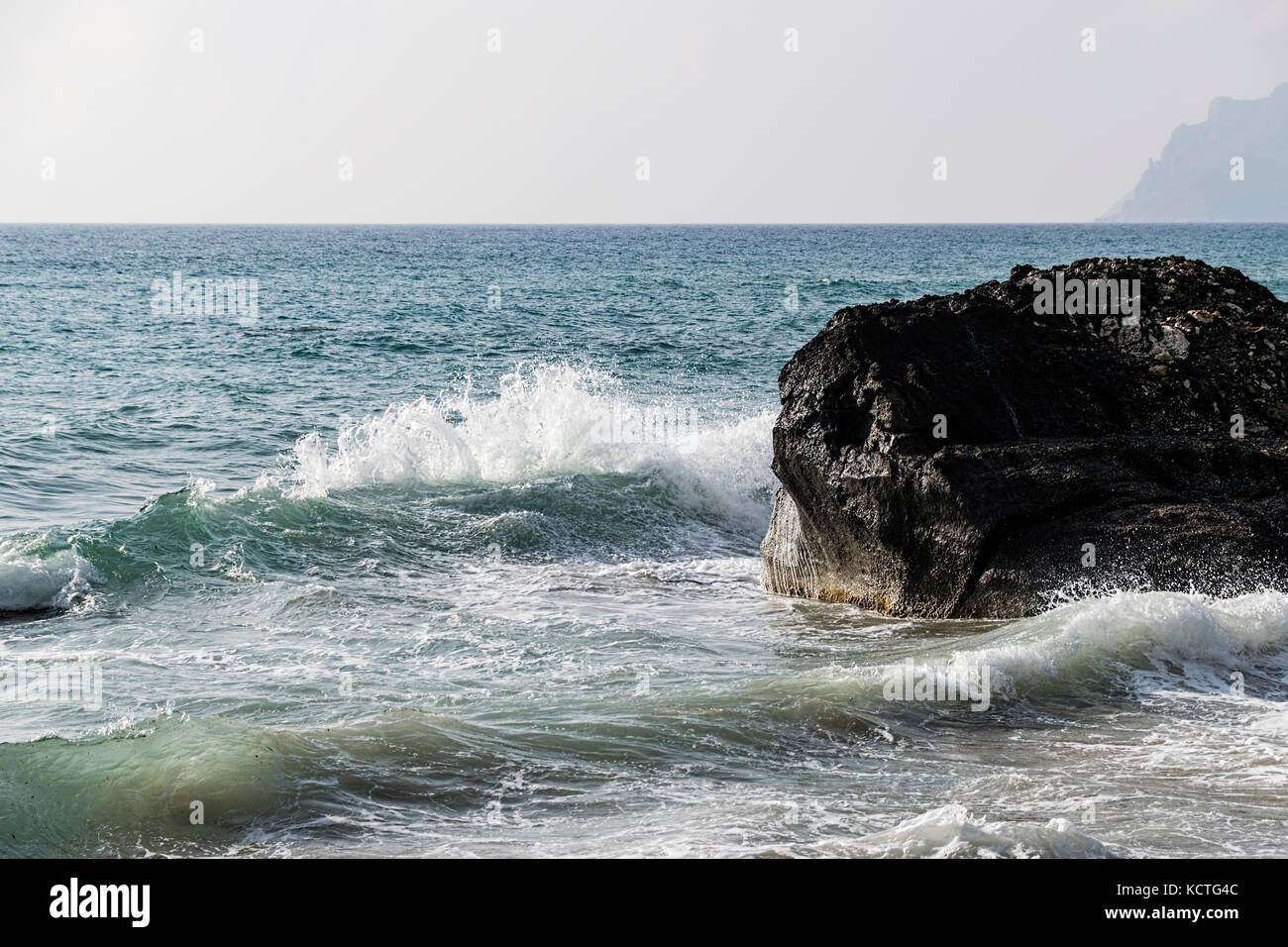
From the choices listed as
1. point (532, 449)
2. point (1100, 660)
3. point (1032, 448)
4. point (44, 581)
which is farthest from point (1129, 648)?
point (532, 449)

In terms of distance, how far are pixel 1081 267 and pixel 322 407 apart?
1206 cm

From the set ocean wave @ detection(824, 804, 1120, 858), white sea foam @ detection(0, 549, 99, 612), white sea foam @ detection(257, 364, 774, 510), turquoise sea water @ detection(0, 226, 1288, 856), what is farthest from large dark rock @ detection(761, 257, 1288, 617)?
white sea foam @ detection(0, 549, 99, 612)

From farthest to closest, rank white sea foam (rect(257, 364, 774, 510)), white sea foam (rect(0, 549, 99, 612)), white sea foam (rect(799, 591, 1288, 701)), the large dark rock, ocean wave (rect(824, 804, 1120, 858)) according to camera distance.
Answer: white sea foam (rect(257, 364, 774, 510)) → white sea foam (rect(0, 549, 99, 612)) → the large dark rock → white sea foam (rect(799, 591, 1288, 701)) → ocean wave (rect(824, 804, 1120, 858))

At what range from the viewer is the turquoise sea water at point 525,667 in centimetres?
488

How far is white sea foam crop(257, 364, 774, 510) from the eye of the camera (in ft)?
42.4

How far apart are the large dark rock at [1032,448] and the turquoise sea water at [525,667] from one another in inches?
14.6

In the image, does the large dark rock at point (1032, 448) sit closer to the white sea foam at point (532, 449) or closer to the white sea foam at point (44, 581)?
the white sea foam at point (532, 449)

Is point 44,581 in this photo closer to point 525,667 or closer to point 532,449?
point 525,667

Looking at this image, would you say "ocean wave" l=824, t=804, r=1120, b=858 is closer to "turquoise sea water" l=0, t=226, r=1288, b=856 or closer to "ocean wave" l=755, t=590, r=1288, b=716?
"turquoise sea water" l=0, t=226, r=1288, b=856

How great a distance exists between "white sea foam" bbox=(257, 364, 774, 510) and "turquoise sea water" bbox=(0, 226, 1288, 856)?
0.05 m

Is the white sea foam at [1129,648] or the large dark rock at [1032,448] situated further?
the large dark rock at [1032,448]

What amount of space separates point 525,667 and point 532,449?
6835mm

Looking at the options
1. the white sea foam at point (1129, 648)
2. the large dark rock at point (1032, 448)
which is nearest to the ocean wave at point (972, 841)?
the white sea foam at point (1129, 648)
